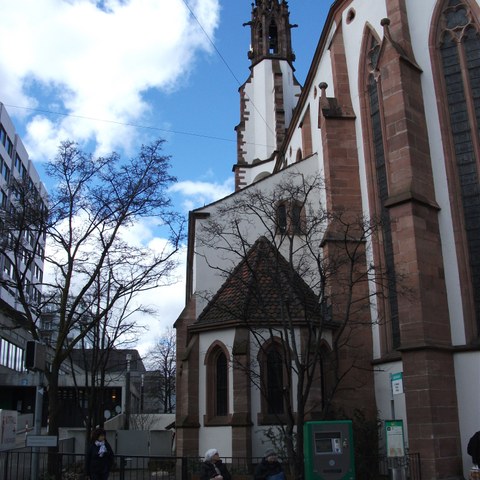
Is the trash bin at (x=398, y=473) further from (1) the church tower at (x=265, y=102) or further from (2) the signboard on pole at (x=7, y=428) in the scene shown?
(1) the church tower at (x=265, y=102)

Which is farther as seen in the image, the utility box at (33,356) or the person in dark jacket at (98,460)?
the person in dark jacket at (98,460)

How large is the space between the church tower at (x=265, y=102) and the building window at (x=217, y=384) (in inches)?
726

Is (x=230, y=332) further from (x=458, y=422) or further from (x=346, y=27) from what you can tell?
(x=346, y=27)

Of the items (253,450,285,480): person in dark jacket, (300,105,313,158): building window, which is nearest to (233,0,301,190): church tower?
(300,105,313,158): building window

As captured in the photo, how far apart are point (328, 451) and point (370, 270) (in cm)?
653

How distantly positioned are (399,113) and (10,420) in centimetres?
1336

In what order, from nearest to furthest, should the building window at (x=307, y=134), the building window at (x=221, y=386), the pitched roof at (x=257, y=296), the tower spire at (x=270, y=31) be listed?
1. the pitched roof at (x=257, y=296)
2. the building window at (x=221, y=386)
3. the building window at (x=307, y=134)
4. the tower spire at (x=270, y=31)

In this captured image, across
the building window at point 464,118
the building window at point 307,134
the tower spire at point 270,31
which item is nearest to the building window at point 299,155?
the building window at point 307,134

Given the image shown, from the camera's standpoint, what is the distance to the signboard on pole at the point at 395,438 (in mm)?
11805

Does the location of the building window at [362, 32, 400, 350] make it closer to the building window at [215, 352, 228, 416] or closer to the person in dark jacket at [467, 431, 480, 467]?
the person in dark jacket at [467, 431, 480, 467]

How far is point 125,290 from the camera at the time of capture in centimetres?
1670

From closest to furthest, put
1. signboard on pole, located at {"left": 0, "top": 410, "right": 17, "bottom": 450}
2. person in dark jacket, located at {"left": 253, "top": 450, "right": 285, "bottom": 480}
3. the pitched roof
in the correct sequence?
person in dark jacket, located at {"left": 253, "top": 450, "right": 285, "bottom": 480} → the pitched roof → signboard on pole, located at {"left": 0, "top": 410, "right": 17, "bottom": 450}

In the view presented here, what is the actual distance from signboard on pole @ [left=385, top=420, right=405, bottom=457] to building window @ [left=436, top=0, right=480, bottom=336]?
14.2 ft

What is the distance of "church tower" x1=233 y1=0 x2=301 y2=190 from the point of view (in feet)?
117
